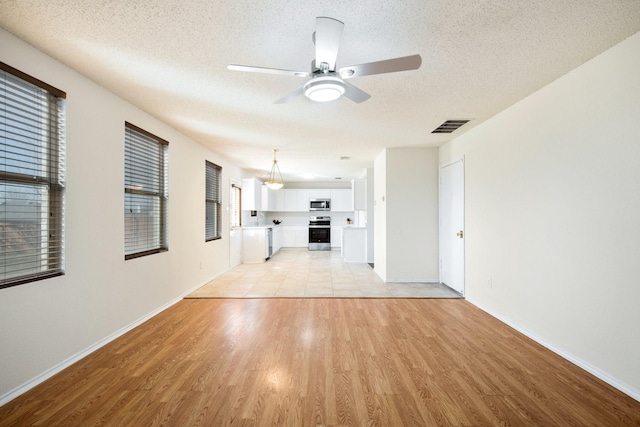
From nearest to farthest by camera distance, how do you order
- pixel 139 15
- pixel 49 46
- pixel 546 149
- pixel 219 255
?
pixel 139 15
pixel 49 46
pixel 546 149
pixel 219 255

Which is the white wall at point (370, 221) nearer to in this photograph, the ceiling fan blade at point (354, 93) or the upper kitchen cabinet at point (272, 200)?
the upper kitchen cabinet at point (272, 200)

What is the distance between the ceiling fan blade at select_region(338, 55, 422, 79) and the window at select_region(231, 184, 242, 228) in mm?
5740

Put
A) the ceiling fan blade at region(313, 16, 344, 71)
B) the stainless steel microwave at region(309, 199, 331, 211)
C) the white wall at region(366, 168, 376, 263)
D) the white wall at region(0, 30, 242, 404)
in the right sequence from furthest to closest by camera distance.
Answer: the stainless steel microwave at region(309, 199, 331, 211) → the white wall at region(366, 168, 376, 263) → the white wall at region(0, 30, 242, 404) → the ceiling fan blade at region(313, 16, 344, 71)

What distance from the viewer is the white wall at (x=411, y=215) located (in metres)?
5.33

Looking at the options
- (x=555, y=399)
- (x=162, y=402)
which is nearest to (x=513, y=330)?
(x=555, y=399)

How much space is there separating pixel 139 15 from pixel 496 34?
235 cm

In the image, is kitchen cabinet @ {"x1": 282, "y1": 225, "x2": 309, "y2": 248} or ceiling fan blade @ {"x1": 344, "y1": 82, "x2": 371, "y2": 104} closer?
ceiling fan blade @ {"x1": 344, "y1": 82, "x2": 371, "y2": 104}

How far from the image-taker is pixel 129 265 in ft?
10.6

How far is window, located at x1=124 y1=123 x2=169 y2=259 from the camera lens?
3.33 meters

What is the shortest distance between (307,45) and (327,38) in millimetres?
500

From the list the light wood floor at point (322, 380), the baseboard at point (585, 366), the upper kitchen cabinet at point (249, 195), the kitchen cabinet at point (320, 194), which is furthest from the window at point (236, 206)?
the baseboard at point (585, 366)

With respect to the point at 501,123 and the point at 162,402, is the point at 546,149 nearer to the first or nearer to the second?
the point at 501,123

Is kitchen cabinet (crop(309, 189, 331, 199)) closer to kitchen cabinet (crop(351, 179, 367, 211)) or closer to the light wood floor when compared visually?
kitchen cabinet (crop(351, 179, 367, 211))

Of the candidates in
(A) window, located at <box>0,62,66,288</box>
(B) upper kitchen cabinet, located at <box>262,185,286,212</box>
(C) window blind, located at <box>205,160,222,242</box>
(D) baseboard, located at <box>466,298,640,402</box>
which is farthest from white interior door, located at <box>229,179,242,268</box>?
(D) baseboard, located at <box>466,298,640,402</box>
